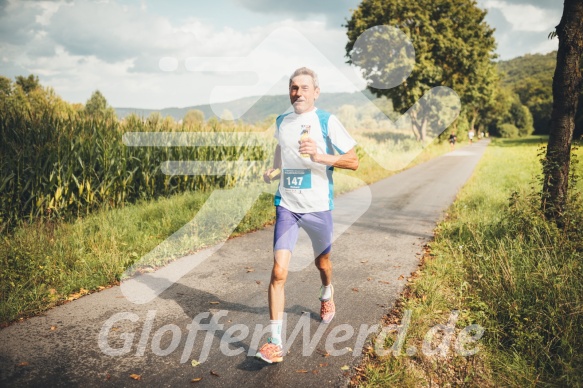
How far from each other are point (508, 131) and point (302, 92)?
94.0 meters

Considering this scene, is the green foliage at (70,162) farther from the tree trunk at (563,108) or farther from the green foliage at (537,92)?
the green foliage at (537,92)

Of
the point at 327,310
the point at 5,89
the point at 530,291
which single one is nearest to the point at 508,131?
the point at 5,89

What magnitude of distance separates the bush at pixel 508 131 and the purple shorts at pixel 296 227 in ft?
304

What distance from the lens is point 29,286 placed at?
167 inches

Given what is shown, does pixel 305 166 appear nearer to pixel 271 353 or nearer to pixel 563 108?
pixel 271 353

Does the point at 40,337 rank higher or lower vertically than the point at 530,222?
lower

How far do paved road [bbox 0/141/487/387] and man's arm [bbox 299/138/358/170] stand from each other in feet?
5.27

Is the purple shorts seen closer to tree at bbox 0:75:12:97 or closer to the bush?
tree at bbox 0:75:12:97

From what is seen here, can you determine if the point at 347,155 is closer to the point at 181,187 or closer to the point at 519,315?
the point at 519,315

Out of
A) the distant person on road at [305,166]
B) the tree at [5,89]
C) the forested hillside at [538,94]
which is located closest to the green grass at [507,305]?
the distant person on road at [305,166]

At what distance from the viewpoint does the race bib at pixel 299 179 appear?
326 centimetres

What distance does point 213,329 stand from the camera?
3.57 meters

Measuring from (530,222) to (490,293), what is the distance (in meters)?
1.98

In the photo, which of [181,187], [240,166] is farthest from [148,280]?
[240,166]
